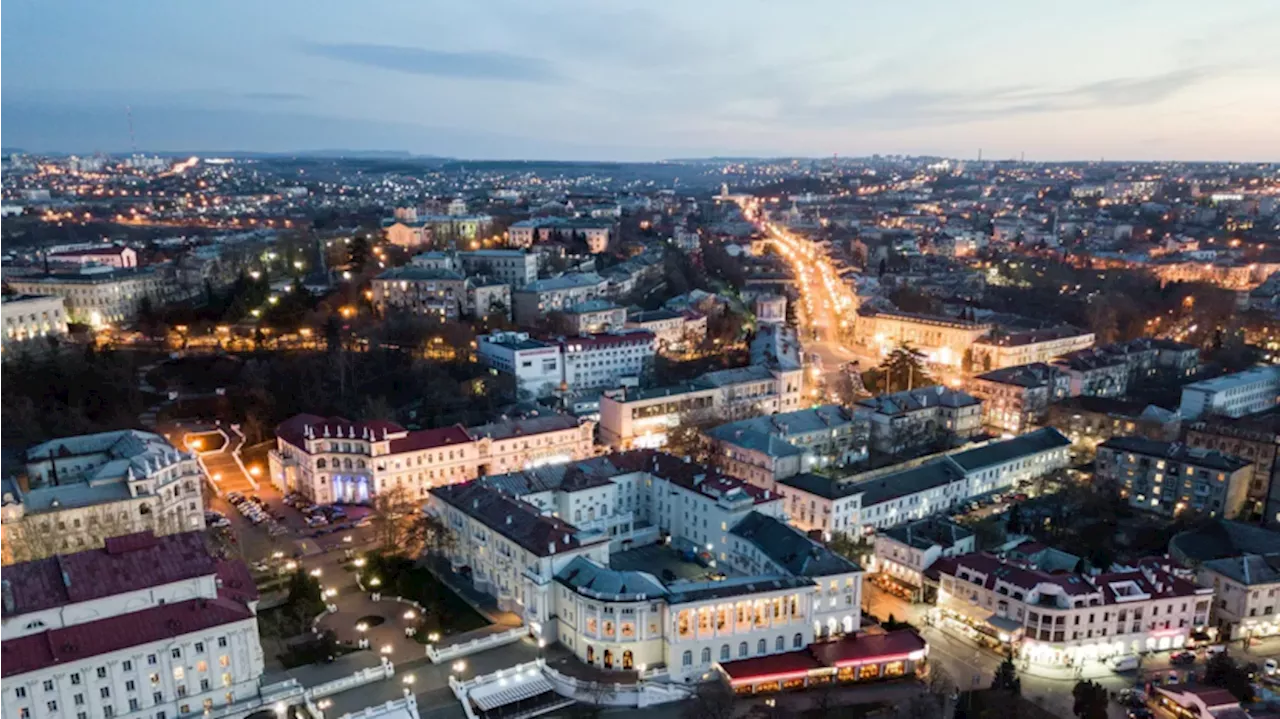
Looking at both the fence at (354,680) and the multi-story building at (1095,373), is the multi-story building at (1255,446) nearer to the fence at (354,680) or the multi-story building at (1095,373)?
the multi-story building at (1095,373)

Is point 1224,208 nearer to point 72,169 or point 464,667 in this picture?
point 464,667

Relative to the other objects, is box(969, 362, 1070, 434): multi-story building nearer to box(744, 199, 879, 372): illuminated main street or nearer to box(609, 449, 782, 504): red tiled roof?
box(744, 199, 879, 372): illuminated main street

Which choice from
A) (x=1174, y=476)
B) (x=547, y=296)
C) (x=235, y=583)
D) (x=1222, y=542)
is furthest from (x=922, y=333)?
→ (x=235, y=583)

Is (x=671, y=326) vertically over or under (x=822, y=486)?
over

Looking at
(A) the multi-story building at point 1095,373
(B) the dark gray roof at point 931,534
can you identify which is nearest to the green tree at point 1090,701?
(B) the dark gray roof at point 931,534

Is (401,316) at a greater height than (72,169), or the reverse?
(72,169)

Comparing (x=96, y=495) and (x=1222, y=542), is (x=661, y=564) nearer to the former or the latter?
(x=96, y=495)

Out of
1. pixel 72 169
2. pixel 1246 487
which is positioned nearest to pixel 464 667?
pixel 1246 487

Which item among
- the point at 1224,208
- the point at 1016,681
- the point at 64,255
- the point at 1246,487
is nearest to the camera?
the point at 1016,681
